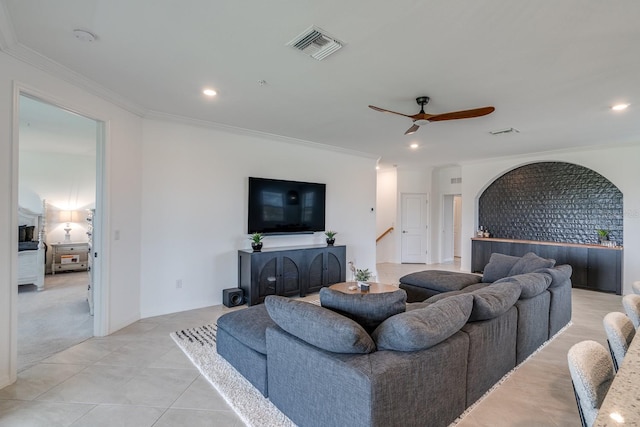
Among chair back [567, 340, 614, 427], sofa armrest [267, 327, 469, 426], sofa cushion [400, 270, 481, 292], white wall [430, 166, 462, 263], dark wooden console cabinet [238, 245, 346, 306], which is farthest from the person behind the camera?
white wall [430, 166, 462, 263]

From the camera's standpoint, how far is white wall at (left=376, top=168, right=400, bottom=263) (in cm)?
855

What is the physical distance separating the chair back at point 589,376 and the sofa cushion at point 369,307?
101cm

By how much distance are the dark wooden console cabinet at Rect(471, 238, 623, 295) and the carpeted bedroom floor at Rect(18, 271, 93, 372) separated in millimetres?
7280

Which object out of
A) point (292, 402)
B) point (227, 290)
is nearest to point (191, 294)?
point (227, 290)

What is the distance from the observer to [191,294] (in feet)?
14.1

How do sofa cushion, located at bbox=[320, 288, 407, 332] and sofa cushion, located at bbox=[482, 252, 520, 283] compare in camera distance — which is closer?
sofa cushion, located at bbox=[320, 288, 407, 332]

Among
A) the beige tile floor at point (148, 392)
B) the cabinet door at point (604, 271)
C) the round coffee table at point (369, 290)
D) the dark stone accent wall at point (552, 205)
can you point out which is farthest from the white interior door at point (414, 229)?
the beige tile floor at point (148, 392)

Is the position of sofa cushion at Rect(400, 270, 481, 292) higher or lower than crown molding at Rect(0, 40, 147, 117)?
lower

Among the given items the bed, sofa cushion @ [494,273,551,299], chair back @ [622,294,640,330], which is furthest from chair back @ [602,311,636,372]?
the bed

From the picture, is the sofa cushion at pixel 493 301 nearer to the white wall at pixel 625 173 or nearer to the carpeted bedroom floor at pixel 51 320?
the carpeted bedroom floor at pixel 51 320

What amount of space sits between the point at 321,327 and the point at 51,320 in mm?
3895

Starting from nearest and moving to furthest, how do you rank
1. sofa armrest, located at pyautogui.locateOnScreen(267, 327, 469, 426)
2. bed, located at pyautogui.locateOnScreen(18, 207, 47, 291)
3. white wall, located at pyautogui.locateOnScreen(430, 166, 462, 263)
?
1. sofa armrest, located at pyautogui.locateOnScreen(267, 327, 469, 426)
2. bed, located at pyautogui.locateOnScreen(18, 207, 47, 291)
3. white wall, located at pyautogui.locateOnScreen(430, 166, 462, 263)

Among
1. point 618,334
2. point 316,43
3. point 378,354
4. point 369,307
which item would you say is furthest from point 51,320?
point 618,334

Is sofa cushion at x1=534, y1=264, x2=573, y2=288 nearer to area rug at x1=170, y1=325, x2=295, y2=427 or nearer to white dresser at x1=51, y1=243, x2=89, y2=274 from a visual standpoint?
area rug at x1=170, y1=325, x2=295, y2=427
